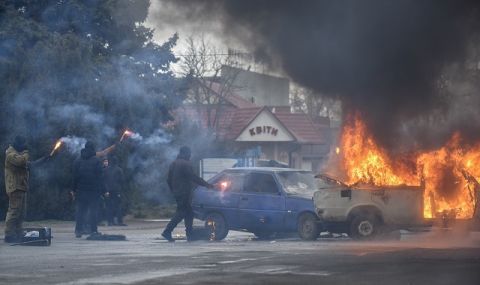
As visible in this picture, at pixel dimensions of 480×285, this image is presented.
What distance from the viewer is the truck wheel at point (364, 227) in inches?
766

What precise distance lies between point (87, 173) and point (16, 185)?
282cm

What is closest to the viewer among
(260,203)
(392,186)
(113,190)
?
(392,186)

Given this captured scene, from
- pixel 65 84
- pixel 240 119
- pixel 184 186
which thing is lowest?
pixel 184 186

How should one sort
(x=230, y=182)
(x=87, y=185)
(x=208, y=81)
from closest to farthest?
(x=87, y=185) < (x=230, y=182) < (x=208, y=81)

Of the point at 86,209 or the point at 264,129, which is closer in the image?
the point at 86,209

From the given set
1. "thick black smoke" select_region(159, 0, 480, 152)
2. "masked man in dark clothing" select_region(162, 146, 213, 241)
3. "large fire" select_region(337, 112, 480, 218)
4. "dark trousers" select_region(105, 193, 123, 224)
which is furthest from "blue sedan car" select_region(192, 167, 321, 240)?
"dark trousers" select_region(105, 193, 123, 224)

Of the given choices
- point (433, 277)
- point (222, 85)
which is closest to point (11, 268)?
point (433, 277)

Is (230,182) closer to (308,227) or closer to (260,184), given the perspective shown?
(260,184)

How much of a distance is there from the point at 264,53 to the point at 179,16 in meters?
2.18

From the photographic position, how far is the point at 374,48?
747 inches

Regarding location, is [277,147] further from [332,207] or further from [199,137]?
[332,207]

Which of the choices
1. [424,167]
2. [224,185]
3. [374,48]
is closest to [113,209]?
[224,185]

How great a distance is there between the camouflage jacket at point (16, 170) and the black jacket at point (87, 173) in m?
2.54

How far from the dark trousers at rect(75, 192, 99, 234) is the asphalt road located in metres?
1.55
